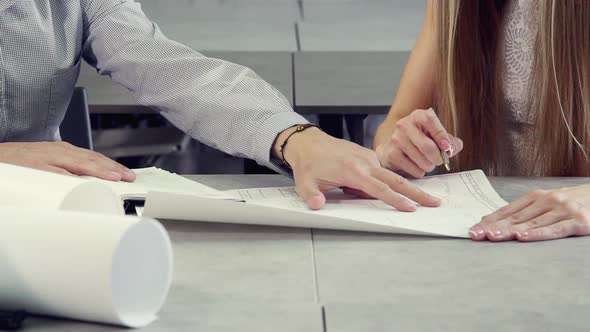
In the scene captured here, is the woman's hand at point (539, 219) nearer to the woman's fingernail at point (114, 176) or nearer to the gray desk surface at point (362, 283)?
the gray desk surface at point (362, 283)

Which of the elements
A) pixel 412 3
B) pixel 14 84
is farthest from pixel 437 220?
pixel 412 3

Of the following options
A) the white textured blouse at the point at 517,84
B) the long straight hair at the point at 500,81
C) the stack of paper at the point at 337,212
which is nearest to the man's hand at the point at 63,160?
the stack of paper at the point at 337,212

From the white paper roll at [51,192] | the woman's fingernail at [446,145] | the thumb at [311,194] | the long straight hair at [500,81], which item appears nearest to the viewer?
the white paper roll at [51,192]

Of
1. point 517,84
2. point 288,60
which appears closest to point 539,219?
point 517,84

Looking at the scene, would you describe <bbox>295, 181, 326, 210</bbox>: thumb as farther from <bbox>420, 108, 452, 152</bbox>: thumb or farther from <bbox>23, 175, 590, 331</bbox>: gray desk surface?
<bbox>420, 108, 452, 152</bbox>: thumb

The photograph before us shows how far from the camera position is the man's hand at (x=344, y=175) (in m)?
1.14

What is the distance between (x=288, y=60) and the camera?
8.96ft

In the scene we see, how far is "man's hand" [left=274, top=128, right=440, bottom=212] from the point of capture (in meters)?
1.14

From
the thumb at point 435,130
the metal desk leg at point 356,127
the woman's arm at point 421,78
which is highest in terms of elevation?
the thumb at point 435,130

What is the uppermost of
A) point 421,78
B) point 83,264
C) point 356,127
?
point 83,264

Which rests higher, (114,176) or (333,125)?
(114,176)

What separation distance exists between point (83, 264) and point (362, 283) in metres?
0.29

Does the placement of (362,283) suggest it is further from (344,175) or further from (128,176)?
(128,176)

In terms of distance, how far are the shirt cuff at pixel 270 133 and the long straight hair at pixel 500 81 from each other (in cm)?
38
